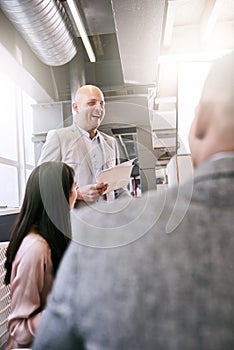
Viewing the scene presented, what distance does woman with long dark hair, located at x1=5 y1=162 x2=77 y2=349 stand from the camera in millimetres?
1173

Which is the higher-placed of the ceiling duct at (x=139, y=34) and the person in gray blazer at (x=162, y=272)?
the ceiling duct at (x=139, y=34)

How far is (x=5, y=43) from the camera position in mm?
2586

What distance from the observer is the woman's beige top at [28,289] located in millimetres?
1150

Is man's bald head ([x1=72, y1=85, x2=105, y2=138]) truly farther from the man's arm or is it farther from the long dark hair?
the long dark hair

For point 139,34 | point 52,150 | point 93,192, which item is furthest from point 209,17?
point 93,192

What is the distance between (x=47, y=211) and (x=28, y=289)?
0.35 m

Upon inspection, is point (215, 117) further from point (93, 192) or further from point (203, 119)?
point (93, 192)

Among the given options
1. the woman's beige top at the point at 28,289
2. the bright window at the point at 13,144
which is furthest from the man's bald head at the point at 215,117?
the bright window at the point at 13,144

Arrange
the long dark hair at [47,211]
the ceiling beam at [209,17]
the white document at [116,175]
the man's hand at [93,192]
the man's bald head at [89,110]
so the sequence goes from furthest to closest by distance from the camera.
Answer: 1. the ceiling beam at [209,17]
2. the man's bald head at [89,110]
3. the man's hand at [93,192]
4. the white document at [116,175]
5. the long dark hair at [47,211]

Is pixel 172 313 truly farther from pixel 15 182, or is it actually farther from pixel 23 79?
pixel 15 182

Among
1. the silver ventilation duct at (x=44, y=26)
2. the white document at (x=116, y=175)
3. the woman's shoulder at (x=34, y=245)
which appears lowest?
the woman's shoulder at (x=34, y=245)

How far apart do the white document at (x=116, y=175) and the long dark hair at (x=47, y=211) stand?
0.94ft

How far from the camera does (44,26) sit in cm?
232

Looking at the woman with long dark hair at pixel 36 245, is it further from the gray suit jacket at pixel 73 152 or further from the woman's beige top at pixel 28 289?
the gray suit jacket at pixel 73 152
